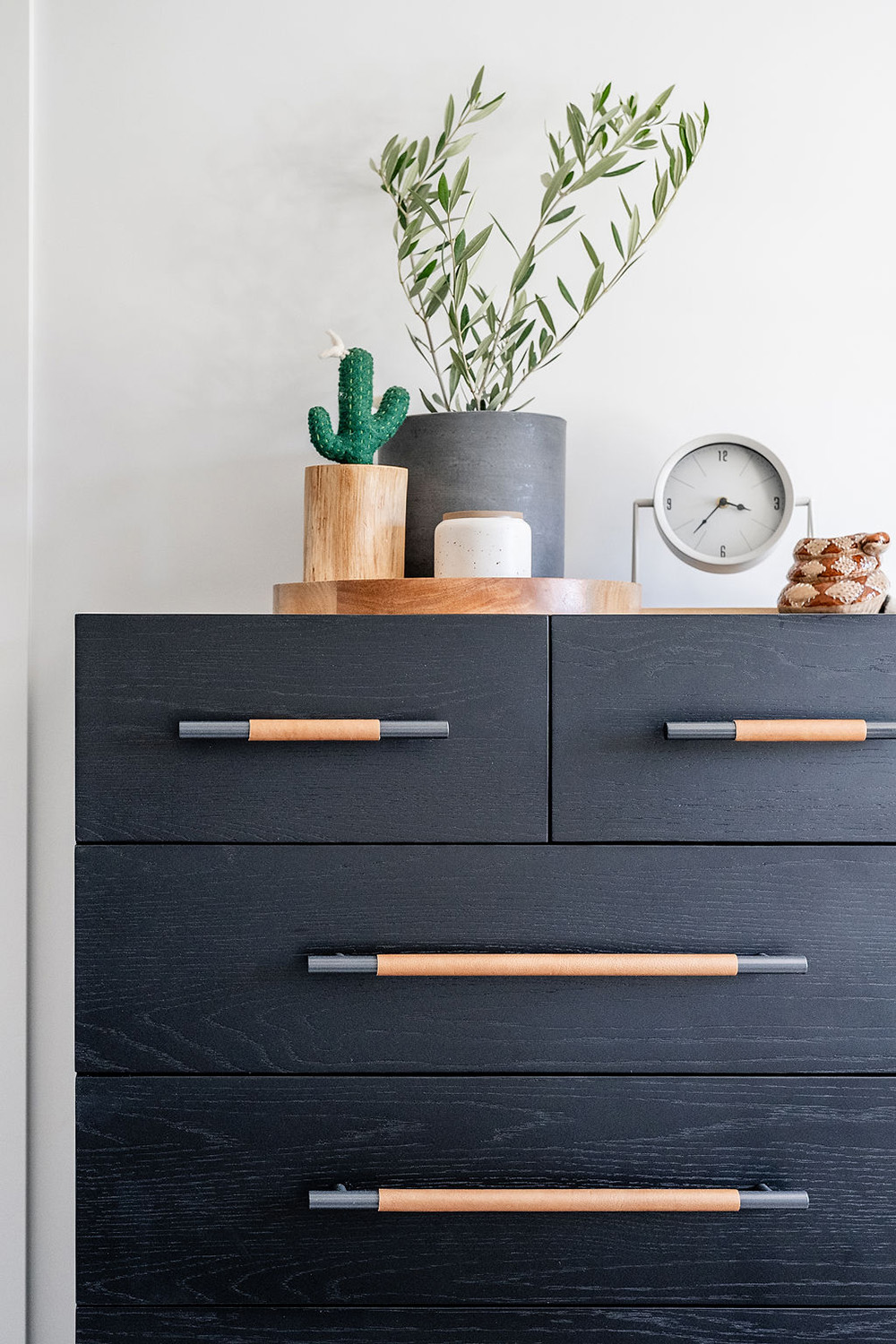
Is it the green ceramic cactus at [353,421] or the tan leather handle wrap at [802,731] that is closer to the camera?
the tan leather handle wrap at [802,731]

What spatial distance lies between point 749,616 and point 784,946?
1.01 ft

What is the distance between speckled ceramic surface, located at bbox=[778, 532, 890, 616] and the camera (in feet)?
3.38

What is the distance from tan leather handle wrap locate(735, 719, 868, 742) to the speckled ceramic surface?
0.14 m

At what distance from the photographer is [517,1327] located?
0.97 metres

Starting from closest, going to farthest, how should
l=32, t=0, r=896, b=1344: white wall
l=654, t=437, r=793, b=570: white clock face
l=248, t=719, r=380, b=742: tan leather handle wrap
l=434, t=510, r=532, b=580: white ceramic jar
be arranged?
l=248, t=719, r=380, b=742: tan leather handle wrap
l=434, t=510, r=532, b=580: white ceramic jar
l=654, t=437, r=793, b=570: white clock face
l=32, t=0, r=896, b=1344: white wall

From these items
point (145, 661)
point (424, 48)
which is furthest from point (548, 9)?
point (145, 661)

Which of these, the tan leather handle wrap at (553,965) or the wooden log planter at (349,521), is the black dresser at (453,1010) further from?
the wooden log planter at (349,521)

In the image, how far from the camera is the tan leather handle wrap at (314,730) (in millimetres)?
936

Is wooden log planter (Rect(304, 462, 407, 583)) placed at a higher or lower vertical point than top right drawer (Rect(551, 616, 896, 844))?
higher

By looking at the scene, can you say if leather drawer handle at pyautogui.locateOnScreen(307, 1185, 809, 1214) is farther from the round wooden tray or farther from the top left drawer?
the round wooden tray

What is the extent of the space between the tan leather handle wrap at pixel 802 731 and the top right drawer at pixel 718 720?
0.03 m

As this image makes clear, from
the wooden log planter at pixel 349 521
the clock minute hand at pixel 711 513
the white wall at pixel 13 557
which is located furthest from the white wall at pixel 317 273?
the wooden log planter at pixel 349 521

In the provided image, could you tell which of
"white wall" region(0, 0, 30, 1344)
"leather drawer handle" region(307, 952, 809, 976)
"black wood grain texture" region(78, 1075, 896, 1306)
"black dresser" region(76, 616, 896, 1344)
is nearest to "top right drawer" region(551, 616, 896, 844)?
"black dresser" region(76, 616, 896, 1344)

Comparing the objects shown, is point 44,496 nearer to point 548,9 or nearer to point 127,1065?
point 127,1065
